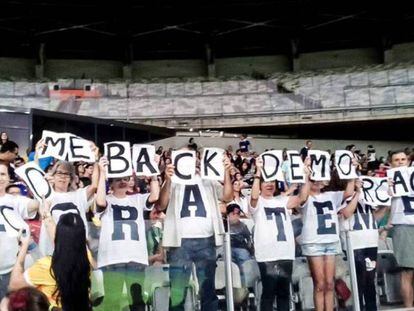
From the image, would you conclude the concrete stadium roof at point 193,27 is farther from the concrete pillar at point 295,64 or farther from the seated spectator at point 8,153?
the seated spectator at point 8,153

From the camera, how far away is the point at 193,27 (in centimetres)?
3083

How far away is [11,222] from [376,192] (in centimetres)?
388

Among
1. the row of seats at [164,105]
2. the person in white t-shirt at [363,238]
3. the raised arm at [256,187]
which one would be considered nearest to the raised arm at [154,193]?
the raised arm at [256,187]

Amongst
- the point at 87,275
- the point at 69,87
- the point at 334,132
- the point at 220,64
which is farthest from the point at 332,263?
the point at 220,64

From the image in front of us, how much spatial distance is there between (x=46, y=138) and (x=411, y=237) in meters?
3.93

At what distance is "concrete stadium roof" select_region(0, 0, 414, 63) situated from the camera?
29.5 m

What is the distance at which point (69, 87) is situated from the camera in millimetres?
27562

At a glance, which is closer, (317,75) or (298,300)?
(298,300)

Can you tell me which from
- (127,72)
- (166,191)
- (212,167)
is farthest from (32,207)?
(127,72)

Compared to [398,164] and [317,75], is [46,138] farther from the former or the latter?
[317,75]

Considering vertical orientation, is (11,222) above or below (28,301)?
above

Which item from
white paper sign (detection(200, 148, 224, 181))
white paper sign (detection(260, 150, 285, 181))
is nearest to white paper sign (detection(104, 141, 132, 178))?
white paper sign (detection(200, 148, 224, 181))

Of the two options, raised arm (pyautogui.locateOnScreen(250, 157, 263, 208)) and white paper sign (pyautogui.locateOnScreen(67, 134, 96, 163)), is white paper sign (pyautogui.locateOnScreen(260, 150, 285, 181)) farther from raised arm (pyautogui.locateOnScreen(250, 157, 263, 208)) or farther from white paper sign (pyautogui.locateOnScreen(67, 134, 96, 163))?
white paper sign (pyautogui.locateOnScreen(67, 134, 96, 163))

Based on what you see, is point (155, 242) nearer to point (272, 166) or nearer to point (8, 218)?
point (8, 218)
